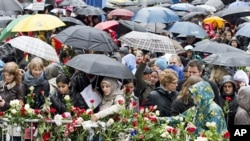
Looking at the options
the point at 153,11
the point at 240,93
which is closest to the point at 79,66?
the point at 240,93

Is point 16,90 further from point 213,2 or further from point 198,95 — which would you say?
point 213,2

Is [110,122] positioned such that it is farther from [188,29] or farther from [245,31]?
[188,29]

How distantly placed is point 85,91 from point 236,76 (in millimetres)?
3142

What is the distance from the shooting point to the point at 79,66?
11.4 meters

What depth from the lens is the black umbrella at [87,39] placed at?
13680 millimetres

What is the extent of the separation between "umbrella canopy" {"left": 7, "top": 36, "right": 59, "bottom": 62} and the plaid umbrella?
1830 millimetres

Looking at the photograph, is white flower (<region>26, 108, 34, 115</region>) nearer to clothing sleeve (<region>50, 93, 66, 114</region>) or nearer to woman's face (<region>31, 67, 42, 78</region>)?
clothing sleeve (<region>50, 93, 66, 114</region>)

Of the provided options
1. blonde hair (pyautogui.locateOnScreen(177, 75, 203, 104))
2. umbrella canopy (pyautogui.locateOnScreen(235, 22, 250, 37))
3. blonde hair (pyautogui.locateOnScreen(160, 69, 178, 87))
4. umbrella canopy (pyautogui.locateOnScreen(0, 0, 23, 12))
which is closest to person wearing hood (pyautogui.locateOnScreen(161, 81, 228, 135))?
blonde hair (pyautogui.locateOnScreen(177, 75, 203, 104))

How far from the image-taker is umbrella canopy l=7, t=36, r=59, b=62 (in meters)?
13.1

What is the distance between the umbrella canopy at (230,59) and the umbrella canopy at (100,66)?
2138 millimetres

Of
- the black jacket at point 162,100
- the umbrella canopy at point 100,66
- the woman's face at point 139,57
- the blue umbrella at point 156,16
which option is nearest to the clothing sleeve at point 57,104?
the umbrella canopy at point 100,66

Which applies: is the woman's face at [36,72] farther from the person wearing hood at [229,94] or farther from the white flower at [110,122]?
the white flower at [110,122]

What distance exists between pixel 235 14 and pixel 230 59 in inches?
363

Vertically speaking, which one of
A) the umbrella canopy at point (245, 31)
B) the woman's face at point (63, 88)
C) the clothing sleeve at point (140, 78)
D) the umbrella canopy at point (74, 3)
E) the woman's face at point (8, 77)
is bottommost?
the umbrella canopy at point (74, 3)
